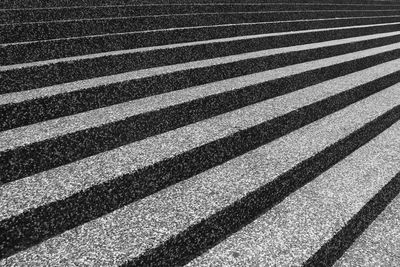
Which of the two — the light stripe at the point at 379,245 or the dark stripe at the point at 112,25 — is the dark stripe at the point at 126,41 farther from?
the light stripe at the point at 379,245

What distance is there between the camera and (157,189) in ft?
7.50

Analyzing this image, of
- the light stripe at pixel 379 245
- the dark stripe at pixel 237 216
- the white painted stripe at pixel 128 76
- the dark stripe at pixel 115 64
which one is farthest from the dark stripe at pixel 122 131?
the light stripe at pixel 379 245

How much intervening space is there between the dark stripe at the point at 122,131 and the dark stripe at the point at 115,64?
378 mm

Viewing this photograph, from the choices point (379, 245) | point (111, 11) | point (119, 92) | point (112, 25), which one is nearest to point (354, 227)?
point (379, 245)

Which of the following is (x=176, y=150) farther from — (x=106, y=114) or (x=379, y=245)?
(x=379, y=245)

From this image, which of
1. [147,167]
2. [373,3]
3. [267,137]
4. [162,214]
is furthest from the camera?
[373,3]

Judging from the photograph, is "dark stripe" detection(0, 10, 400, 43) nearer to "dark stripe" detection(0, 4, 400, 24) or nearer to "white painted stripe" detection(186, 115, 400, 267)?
"dark stripe" detection(0, 4, 400, 24)

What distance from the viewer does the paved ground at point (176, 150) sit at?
186 centimetres

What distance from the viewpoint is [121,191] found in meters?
2.07

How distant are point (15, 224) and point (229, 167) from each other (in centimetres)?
142

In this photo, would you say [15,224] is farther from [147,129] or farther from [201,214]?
[147,129]

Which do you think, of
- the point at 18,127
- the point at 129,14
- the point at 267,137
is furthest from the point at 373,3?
the point at 18,127

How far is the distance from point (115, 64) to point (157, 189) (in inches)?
55.3

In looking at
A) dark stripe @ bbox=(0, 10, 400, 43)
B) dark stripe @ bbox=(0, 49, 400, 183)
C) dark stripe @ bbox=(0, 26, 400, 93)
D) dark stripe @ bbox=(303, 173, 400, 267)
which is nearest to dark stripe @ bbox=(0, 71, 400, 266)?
dark stripe @ bbox=(0, 49, 400, 183)
